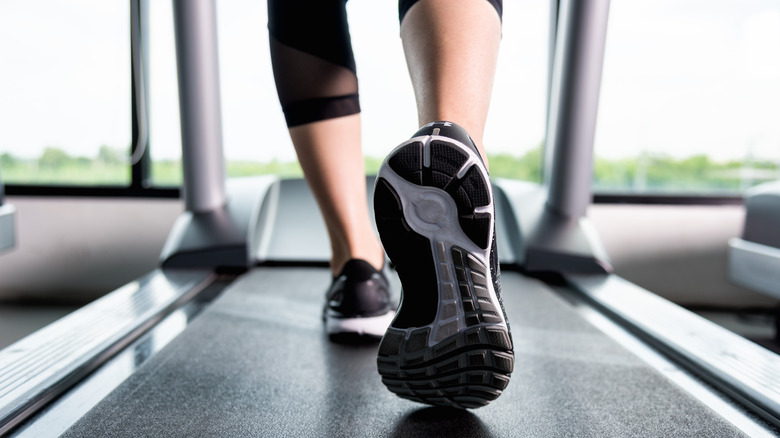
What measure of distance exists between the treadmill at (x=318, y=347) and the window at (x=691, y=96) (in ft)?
1.62

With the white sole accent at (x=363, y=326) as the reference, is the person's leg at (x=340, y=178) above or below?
above

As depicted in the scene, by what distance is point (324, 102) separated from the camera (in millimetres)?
919

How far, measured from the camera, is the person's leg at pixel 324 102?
893 millimetres

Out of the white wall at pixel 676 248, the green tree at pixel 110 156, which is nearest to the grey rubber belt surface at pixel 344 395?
the white wall at pixel 676 248

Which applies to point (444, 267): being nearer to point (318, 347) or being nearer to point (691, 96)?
point (318, 347)

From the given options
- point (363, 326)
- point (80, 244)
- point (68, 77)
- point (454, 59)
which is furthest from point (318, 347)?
point (68, 77)

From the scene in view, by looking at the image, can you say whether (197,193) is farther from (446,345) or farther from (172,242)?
(446,345)

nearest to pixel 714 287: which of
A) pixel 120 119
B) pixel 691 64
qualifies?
pixel 691 64

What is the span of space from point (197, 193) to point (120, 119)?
656mm

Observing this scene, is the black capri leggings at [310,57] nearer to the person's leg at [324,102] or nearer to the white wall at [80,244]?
the person's leg at [324,102]

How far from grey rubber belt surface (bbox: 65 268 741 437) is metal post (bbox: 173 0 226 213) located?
0.81 meters

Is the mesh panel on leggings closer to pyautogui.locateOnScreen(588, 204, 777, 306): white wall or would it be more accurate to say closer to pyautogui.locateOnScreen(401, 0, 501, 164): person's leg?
pyautogui.locateOnScreen(401, 0, 501, 164): person's leg

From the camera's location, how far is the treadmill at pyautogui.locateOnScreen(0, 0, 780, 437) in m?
0.65

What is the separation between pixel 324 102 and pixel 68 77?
5.49ft
